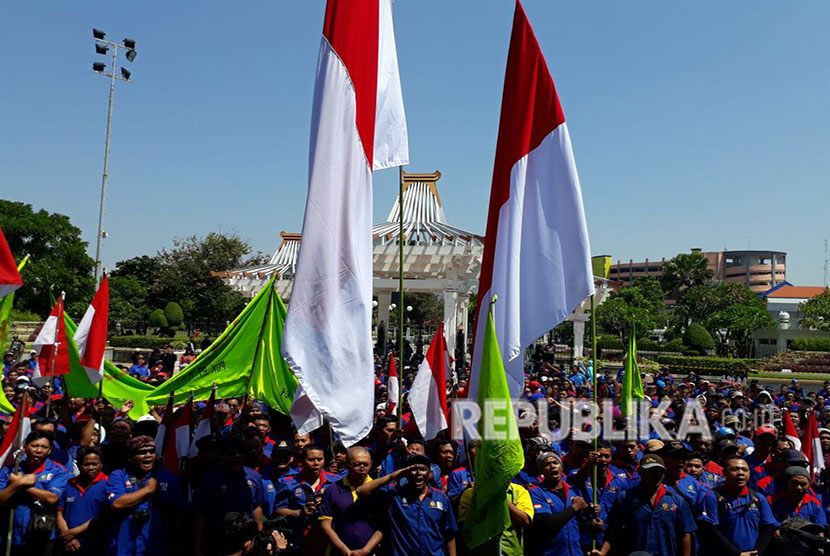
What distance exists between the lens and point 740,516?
211 inches

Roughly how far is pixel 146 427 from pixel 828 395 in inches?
659

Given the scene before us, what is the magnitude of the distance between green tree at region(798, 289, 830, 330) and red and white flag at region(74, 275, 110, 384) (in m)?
48.4

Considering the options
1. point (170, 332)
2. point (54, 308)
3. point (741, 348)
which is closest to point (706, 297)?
point (741, 348)

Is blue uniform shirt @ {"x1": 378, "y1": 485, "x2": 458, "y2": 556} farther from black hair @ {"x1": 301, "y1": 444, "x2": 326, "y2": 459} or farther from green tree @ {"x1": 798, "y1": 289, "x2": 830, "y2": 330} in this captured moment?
green tree @ {"x1": 798, "y1": 289, "x2": 830, "y2": 330}

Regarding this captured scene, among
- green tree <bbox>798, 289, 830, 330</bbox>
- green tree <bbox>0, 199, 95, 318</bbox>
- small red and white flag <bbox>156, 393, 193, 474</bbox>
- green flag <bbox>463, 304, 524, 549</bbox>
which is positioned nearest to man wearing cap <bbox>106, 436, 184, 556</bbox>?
small red and white flag <bbox>156, 393, 193, 474</bbox>

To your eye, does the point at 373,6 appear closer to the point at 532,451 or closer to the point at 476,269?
the point at 532,451

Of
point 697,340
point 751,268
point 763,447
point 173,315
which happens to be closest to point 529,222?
point 763,447

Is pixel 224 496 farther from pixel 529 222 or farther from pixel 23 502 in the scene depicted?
pixel 529 222

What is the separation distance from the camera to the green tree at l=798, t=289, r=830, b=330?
47062 mm

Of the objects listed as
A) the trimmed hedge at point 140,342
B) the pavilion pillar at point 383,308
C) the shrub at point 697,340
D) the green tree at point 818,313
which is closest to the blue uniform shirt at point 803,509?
the pavilion pillar at point 383,308

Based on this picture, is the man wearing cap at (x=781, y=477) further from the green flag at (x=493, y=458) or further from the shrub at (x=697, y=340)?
the shrub at (x=697, y=340)

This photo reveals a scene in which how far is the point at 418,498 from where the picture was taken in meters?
4.75

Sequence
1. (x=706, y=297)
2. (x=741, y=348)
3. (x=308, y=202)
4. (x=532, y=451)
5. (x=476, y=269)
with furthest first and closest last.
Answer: (x=706, y=297), (x=741, y=348), (x=476, y=269), (x=532, y=451), (x=308, y=202)

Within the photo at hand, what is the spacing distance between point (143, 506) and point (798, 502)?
16.0ft
